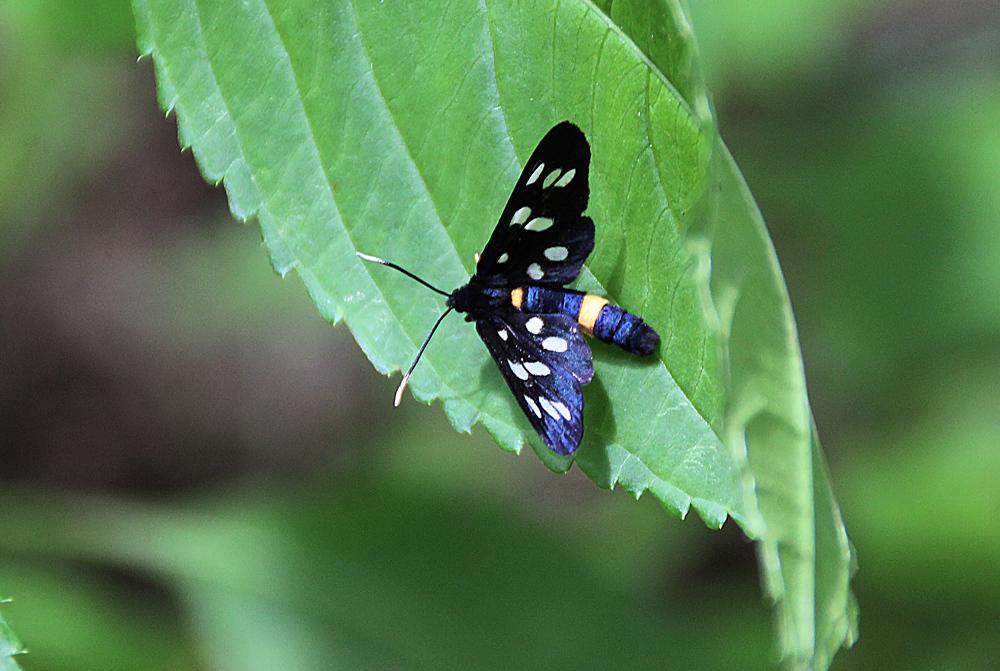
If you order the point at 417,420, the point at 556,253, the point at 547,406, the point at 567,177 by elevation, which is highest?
the point at 567,177

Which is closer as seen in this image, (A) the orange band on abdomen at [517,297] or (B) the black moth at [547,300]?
(B) the black moth at [547,300]

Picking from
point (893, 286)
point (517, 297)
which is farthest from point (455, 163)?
point (893, 286)

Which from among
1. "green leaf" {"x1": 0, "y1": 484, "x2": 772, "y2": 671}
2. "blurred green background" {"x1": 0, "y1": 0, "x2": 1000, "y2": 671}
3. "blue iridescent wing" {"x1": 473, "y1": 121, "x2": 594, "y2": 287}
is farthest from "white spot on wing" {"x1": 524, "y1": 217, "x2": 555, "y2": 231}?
"green leaf" {"x1": 0, "y1": 484, "x2": 772, "y2": 671}

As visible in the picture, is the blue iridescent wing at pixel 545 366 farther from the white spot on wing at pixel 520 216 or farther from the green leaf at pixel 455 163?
the white spot on wing at pixel 520 216

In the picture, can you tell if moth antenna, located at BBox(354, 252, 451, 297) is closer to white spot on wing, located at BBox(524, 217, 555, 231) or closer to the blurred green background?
white spot on wing, located at BBox(524, 217, 555, 231)

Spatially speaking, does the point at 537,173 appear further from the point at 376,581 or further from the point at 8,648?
the point at 376,581

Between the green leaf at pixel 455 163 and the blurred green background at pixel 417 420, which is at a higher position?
the green leaf at pixel 455 163

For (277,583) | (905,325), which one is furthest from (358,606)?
(905,325)

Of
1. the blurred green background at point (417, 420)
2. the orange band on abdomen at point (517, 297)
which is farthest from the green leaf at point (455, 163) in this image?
the blurred green background at point (417, 420)
